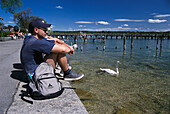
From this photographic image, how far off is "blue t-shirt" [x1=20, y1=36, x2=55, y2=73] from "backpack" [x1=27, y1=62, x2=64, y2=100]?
23 cm

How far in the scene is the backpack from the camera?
8.12 feet

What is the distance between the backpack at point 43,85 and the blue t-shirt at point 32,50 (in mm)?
230

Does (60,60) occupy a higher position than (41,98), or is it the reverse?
(60,60)

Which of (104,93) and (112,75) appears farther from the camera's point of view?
(112,75)

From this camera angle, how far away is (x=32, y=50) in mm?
2629

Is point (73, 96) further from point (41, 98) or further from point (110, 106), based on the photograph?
point (110, 106)

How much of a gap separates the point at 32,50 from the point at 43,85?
0.74 metres

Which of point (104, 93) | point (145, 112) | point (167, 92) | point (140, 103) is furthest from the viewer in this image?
point (167, 92)

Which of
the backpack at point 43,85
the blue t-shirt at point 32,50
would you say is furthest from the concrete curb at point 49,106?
the blue t-shirt at point 32,50

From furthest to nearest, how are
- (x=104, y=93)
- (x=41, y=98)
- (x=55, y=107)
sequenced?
(x=104, y=93) < (x=41, y=98) < (x=55, y=107)

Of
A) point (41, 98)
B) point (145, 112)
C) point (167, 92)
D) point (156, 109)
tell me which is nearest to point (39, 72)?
point (41, 98)

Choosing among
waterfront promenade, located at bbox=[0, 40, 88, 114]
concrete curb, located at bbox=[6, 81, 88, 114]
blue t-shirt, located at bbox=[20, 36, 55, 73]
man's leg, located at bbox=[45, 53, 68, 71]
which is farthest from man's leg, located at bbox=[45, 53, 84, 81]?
concrete curb, located at bbox=[6, 81, 88, 114]

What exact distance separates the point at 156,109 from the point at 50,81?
321 centimetres

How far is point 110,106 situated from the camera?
359 centimetres
